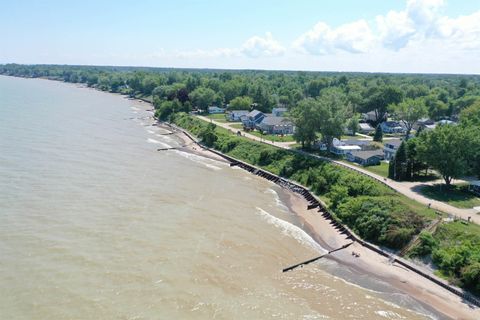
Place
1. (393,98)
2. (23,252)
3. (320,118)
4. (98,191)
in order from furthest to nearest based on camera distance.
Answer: (393,98) < (320,118) < (98,191) < (23,252)

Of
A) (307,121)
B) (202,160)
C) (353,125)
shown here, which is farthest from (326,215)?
(353,125)

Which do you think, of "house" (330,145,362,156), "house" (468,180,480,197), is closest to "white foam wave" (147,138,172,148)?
"house" (330,145,362,156)

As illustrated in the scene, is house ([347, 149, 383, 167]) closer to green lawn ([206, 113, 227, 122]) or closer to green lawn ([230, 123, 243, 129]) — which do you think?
green lawn ([230, 123, 243, 129])

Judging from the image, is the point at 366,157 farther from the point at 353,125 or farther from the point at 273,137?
the point at 273,137

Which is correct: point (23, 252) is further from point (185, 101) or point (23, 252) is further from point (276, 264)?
point (185, 101)

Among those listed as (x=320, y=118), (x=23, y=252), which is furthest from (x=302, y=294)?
(x=320, y=118)

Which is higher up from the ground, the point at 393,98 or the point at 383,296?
the point at 393,98

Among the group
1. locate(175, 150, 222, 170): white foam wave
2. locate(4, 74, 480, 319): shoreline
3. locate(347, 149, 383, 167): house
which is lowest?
locate(4, 74, 480, 319): shoreline

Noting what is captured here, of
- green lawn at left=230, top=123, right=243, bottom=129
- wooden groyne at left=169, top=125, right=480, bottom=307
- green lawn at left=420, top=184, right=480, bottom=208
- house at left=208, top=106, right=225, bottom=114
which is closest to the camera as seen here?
wooden groyne at left=169, top=125, right=480, bottom=307
